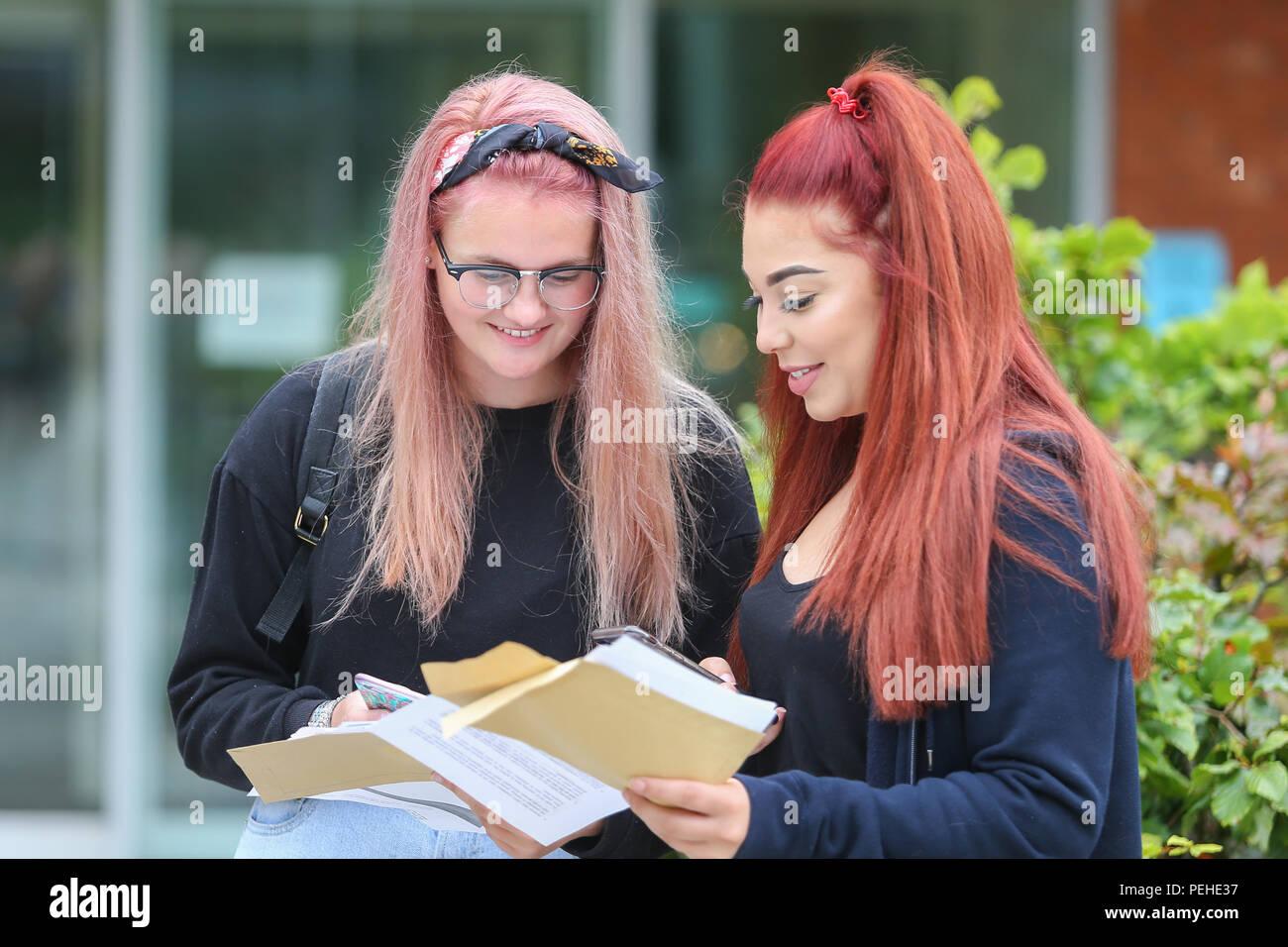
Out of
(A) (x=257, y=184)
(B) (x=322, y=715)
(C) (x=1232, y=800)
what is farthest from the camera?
(A) (x=257, y=184)

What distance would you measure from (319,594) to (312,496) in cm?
15

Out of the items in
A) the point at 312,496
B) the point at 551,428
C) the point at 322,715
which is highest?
the point at 551,428

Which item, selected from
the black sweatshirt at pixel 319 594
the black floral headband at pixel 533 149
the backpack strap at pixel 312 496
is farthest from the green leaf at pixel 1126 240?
the backpack strap at pixel 312 496

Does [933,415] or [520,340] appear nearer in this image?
[933,415]

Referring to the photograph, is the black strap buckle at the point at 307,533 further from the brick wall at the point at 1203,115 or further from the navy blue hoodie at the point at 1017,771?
the brick wall at the point at 1203,115

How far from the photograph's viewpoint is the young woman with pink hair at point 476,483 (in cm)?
190

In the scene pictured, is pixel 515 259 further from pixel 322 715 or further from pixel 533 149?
pixel 322 715

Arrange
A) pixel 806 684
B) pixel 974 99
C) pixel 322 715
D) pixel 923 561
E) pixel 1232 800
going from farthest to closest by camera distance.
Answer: pixel 974 99 → pixel 1232 800 → pixel 322 715 → pixel 806 684 → pixel 923 561

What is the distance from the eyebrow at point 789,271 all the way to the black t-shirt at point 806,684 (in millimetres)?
400

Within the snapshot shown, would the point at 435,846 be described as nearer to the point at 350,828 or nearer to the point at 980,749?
the point at 350,828

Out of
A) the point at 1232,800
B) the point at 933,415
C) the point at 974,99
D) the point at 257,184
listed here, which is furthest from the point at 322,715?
the point at 257,184

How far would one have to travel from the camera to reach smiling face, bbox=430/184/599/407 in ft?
6.10

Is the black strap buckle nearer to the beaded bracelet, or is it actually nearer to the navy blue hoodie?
the beaded bracelet

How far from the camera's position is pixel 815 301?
64.8 inches
